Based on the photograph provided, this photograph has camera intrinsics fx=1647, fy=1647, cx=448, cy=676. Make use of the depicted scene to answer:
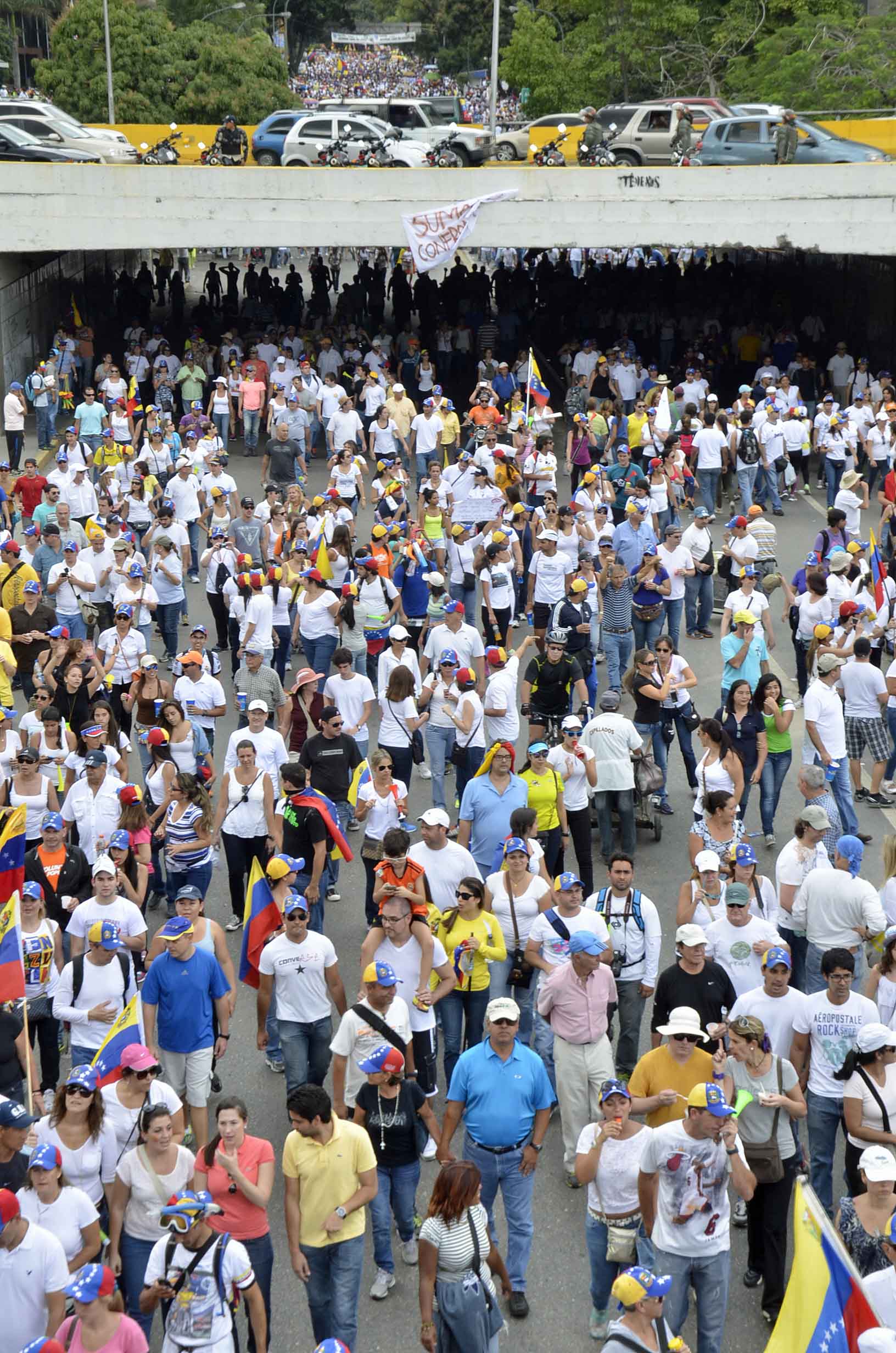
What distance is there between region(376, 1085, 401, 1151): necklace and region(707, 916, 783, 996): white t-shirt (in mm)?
1865

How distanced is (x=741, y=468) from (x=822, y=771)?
11114mm

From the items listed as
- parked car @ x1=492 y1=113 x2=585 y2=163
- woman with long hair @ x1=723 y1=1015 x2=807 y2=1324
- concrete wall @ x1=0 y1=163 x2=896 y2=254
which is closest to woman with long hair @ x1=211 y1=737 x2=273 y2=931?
woman with long hair @ x1=723 y1=1015 x2=807 y2=1324

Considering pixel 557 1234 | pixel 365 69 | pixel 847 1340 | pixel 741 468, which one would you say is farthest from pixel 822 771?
pixel 365 69

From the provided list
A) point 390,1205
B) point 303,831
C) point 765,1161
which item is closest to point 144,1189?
point 390,1205

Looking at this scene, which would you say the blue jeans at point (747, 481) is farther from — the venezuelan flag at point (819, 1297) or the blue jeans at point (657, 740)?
the venezuelan flag at point (819, 1297)

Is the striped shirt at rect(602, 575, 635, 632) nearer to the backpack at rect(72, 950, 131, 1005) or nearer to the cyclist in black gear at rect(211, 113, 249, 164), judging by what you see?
the backpack at rect(72, 950, 131, 1005)

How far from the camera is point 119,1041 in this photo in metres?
7.28

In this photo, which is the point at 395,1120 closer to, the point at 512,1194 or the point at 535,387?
the point at 512,1194

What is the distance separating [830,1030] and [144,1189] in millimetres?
2997

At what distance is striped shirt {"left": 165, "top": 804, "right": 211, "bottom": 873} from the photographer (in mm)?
9523

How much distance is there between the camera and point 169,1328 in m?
5.77

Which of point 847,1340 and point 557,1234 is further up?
point 847,1340

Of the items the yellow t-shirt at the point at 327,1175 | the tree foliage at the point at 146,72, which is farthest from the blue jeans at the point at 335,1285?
the tree foliage at the point at 146,72

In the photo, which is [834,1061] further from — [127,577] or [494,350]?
[494,350]
